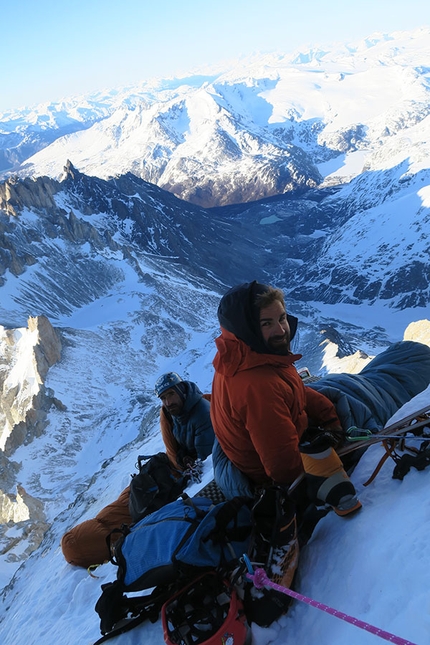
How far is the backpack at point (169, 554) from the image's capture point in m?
3.76

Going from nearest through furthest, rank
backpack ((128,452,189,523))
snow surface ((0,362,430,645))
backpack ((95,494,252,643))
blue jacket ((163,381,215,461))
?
snow surface ((0,362,430,645)), backpack ((95,494,252,643)), backpack ((128,452,189,523)), blue jacket ((163,381,215,461))

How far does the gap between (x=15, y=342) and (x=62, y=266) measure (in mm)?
27740

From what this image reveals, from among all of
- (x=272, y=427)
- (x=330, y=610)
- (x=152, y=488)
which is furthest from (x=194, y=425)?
(x=330, y=610)

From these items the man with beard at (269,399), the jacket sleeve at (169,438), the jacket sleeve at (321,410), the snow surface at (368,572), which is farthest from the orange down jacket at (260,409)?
the jacket sleeve at (169,438)

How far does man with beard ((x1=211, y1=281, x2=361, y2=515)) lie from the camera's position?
381cm

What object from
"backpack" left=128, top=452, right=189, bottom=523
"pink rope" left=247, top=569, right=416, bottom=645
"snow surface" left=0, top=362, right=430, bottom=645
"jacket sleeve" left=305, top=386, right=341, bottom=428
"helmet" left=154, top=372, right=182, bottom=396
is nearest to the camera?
"pink rope" left=247, top=569, right=416, bottom=645

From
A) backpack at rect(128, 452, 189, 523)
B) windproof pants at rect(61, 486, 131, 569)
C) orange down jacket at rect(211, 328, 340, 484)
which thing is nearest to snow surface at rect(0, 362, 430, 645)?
orange down jacket at rect(211, 328, 340, 484)

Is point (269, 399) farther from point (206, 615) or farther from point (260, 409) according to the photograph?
point (206, 615)

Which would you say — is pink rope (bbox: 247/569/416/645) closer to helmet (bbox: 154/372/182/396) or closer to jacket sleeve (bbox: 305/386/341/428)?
jacket sleeve (bbox: 305/386/341/428)

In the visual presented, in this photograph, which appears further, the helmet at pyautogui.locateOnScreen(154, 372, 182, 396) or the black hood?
the helmet at pyautogui.locateOnScreen(154, 372, 182, 396)

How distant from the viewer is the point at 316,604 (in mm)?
2910

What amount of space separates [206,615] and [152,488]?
3.94 m

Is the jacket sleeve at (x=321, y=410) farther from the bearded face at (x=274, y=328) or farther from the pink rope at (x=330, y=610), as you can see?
the pink rope at (x=330, y=610)

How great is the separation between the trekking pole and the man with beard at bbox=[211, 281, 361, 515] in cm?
80
